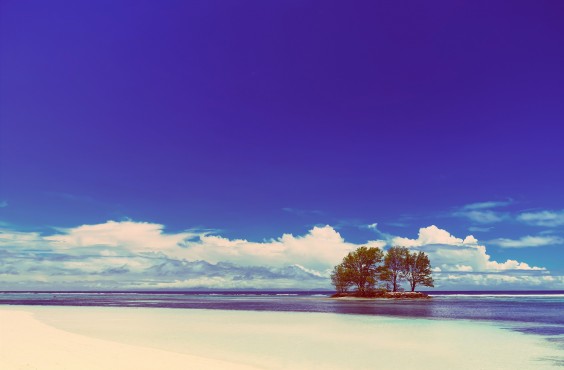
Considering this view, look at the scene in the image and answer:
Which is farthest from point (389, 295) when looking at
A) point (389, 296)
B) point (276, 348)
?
point (276, 348)

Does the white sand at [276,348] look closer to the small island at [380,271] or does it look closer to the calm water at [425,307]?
the calm water at [425,307]

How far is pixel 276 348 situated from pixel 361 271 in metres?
94.3

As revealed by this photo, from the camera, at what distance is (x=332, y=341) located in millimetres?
28172

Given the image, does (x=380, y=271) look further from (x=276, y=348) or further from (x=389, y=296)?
(x=276, y=348)

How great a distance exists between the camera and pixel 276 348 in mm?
25156

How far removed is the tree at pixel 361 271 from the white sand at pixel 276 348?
263ft

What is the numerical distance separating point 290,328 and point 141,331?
38.0 ft

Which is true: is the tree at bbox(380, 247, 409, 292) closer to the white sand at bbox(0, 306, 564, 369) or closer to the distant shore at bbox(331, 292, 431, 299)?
the distant shore at bbox(331, 292, 431, 299)

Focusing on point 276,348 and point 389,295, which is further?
point 389,295

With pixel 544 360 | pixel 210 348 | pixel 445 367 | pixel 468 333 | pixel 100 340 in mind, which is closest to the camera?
pixel 445 367

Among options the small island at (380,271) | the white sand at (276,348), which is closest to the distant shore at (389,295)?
the small island at (380,271)

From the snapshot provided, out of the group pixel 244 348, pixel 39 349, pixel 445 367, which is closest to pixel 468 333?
pixel 445 367

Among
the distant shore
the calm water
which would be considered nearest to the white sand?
the calm water

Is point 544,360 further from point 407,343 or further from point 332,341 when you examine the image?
point 332,341
